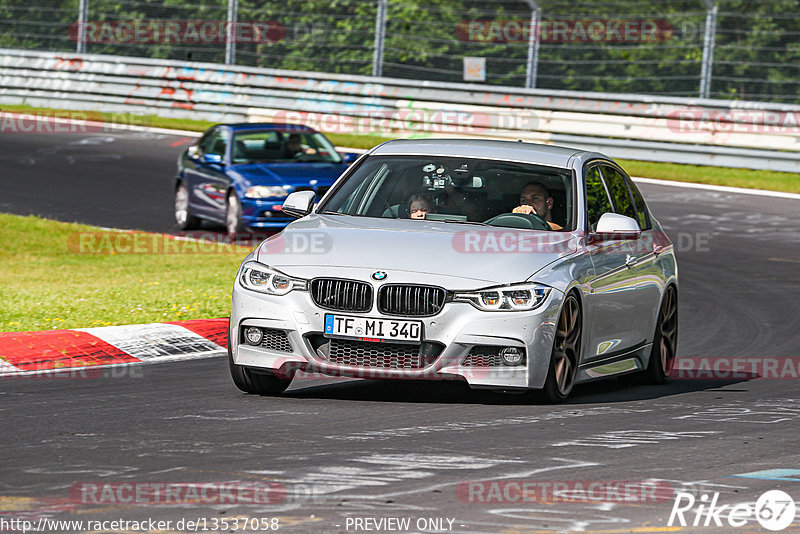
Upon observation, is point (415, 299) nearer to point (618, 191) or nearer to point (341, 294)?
point (341, 294)

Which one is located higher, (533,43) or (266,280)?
(533,43)

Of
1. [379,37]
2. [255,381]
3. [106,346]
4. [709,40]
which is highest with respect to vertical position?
[709,40]

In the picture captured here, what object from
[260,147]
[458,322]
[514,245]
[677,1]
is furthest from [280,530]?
[677,1]

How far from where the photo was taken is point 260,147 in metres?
20.8

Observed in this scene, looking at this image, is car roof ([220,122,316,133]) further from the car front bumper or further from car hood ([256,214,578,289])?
the car front bumper

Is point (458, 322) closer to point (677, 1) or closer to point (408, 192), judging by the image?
point (408, 192)

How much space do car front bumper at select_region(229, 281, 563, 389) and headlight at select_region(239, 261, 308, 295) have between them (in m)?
0.04

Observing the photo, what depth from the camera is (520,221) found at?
31.6 feet

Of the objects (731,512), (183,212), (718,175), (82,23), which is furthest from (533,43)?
(731,512)

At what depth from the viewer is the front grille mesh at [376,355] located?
8.67 m

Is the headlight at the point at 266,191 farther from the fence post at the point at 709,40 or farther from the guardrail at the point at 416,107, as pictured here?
the fence post at the point at 709,40

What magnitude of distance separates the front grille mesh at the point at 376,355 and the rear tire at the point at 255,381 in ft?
2.15

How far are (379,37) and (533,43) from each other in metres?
3.21

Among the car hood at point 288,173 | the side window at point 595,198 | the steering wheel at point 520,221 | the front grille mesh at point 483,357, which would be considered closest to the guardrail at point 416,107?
the car hood at point 288,173
